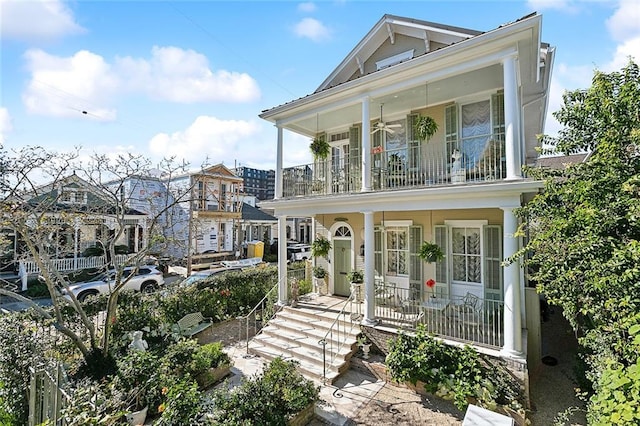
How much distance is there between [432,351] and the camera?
656cm

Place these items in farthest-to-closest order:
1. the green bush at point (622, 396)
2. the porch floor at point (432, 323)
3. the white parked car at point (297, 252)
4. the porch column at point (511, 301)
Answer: the white parked car at point (297, 252), the porch floor at point (432, 323), the porch column at point (511, 301), the green bush at point (622, 396)

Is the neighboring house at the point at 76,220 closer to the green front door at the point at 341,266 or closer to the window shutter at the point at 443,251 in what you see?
the green front door at the point at 341,266

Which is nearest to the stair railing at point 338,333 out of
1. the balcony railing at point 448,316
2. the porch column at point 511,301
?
the balcony railing at point 448,316

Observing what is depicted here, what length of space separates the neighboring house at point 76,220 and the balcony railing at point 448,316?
24.2 feet

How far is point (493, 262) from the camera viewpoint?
27.9ft

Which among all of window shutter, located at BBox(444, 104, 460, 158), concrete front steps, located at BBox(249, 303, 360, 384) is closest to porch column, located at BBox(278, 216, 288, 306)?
concrete front steps, located at BBox(249, 303, 360, 384)

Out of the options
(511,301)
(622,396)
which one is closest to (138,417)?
(622,396)

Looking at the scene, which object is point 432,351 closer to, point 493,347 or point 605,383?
point 493,347

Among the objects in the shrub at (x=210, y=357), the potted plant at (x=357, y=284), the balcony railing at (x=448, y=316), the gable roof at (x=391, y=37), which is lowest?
the shrub at (x=210, y=357)

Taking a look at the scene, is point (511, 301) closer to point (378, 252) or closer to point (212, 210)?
point (378, 252)

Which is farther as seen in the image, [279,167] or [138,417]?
[279,167]

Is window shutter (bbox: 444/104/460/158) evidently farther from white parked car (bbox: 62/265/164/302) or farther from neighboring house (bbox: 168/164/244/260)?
neighboring house (bbox: 168/164/244/260)

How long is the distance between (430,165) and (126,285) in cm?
1429

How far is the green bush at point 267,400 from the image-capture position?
5.00 m
